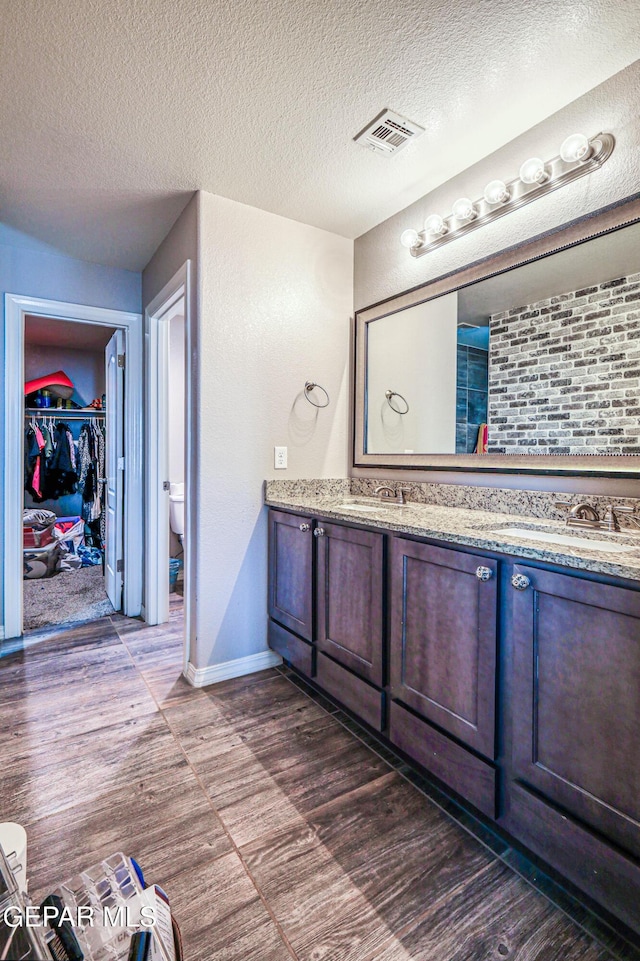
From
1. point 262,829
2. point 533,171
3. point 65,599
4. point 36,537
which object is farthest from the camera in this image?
point 36,537

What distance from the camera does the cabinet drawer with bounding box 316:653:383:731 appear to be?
1.69 metres

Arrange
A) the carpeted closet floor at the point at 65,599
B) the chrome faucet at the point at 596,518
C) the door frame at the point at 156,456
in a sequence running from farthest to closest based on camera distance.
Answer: the carpeted closet floor at the point at 65,599 < the door frame at the point at 156,456 < the chrome faucet at the point at 596,518

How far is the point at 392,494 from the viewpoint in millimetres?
2344

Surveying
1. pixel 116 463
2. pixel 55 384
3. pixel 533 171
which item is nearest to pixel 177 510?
pixel 116 463

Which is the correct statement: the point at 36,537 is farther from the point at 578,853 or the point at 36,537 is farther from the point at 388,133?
the point at 578,853

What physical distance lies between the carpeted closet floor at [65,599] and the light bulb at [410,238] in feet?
9.88

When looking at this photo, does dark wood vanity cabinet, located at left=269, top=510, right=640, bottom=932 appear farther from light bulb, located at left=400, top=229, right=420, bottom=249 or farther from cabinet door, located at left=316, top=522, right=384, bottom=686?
light bulb, located at left=400, top=229, right=420, bottom=249

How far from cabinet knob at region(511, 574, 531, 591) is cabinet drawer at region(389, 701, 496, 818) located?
0.52 m

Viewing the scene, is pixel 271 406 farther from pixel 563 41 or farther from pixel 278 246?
pixel 563 41

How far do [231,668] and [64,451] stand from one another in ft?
12.8

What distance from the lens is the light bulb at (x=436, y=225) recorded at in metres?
2.06

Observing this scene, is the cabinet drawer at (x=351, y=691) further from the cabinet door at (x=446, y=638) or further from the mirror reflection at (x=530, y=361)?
the mirror reflection at (x=530, y=361)

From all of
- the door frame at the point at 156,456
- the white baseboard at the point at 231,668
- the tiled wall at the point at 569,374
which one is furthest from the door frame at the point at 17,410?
the tiled wall at the point at 569,374

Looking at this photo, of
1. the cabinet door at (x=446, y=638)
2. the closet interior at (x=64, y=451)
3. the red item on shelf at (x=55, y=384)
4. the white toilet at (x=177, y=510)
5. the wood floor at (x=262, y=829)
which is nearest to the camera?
the wood floor at (x=262, y=829)
